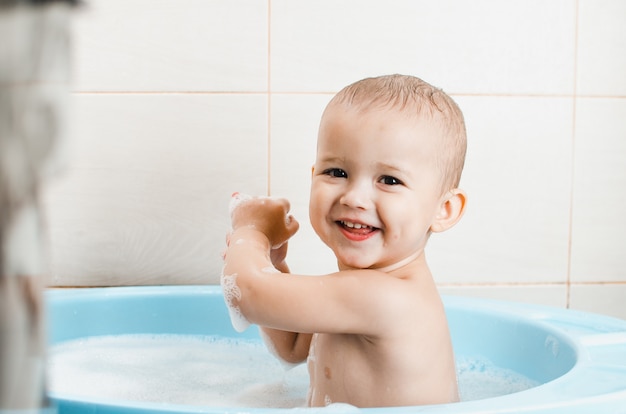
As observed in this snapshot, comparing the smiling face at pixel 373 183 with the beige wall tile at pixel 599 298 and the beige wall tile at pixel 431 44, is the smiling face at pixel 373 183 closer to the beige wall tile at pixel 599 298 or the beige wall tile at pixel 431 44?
the beige wall tile at pixel 431 44

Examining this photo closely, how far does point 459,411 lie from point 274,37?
→ 103 cm

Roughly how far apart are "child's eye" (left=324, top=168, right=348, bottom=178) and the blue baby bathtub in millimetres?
331

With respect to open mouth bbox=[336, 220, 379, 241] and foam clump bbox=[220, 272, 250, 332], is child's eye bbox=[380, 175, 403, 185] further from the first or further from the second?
foam clump bbox=[220, 272, 250, 332]

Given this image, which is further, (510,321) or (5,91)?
(510,321)

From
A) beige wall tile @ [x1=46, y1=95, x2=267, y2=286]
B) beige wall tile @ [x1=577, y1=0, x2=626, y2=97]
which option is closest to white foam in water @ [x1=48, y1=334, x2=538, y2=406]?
beige wall tile @ [x1=46, y1=95, x2=267, y2=286]

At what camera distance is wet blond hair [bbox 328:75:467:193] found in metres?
0.93

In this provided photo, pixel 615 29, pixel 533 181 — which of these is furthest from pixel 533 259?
pixel 615 29

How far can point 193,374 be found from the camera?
1311mm

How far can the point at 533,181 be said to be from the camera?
5.28ft

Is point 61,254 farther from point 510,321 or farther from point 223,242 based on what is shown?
point 510,321

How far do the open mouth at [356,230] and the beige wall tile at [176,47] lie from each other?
0.69 meters

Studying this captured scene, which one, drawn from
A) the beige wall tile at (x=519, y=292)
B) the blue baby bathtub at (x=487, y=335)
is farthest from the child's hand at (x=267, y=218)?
the beige wall tile at (x=519, y=292)

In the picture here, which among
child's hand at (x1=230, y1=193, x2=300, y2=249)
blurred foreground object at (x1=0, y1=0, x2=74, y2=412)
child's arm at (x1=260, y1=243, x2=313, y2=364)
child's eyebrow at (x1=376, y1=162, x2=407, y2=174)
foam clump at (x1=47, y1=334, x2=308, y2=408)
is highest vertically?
blurred foreground object at (x1=0, y1=0, x2=74, y2=412)

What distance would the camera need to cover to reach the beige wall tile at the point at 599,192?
5.26 feet
